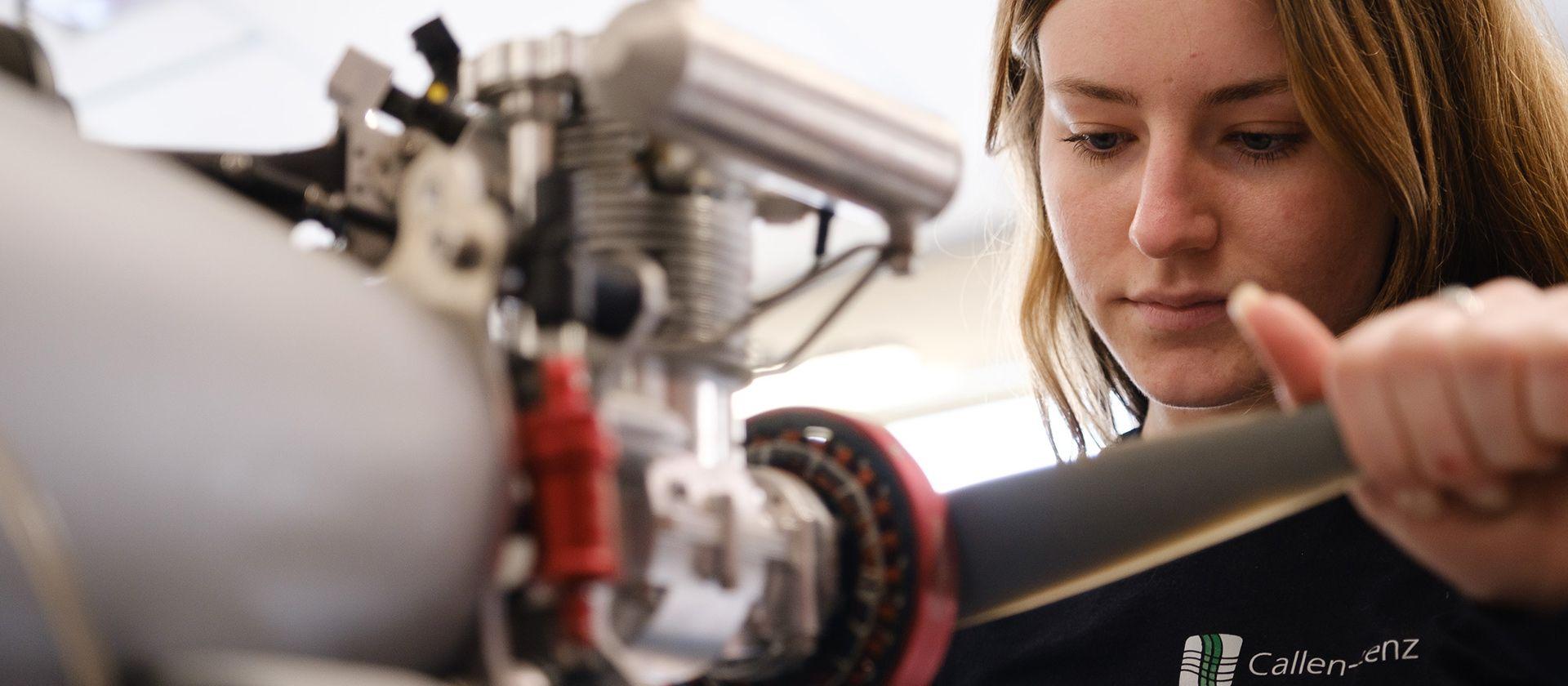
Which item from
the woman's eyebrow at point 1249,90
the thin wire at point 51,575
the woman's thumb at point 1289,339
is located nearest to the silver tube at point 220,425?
the thin wire at point 51,575

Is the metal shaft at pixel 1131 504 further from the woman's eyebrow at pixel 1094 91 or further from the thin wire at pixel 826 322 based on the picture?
the woman's eyebrow at pixel 1094 91

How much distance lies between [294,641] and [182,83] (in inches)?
95.5

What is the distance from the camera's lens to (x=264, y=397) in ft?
1.12

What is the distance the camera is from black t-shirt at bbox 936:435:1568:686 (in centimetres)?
79

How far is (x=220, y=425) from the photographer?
33 centimetres

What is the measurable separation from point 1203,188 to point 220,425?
63 cm

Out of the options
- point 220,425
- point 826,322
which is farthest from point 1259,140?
point 220,425

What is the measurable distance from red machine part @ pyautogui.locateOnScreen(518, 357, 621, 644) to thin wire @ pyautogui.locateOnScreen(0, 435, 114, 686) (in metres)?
0.13

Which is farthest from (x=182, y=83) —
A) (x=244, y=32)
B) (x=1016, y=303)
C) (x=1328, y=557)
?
(x=1328, y=557)

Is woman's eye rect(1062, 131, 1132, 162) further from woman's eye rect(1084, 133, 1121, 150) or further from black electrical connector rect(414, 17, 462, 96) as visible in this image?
black electrical connector rect(414, 17, 462, 96)

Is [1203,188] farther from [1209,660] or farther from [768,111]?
[768,111]

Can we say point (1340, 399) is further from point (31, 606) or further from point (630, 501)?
point (31, 606)

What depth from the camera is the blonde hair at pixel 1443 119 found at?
31.3 inches

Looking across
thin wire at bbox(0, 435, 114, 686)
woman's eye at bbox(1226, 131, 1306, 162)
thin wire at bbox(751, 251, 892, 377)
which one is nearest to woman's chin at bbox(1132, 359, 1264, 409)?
woman's eye at bbox(1226, 131, 1306, 162)
